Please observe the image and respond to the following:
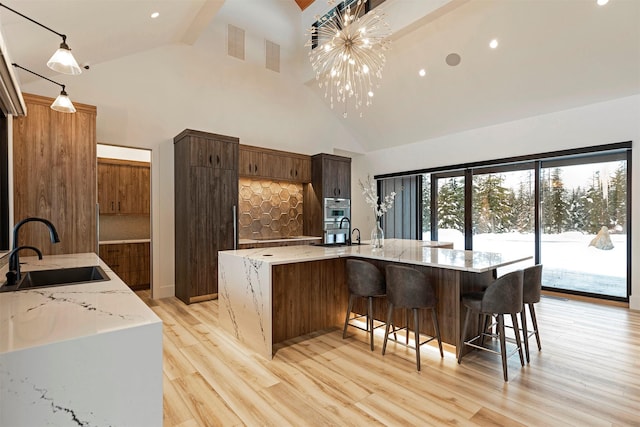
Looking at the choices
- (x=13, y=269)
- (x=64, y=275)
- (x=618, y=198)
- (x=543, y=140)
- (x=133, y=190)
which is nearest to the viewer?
(x=13, y=269)

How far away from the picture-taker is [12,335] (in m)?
1.05

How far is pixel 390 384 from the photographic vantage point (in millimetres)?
2434

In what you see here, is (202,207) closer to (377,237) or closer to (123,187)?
(123,187)

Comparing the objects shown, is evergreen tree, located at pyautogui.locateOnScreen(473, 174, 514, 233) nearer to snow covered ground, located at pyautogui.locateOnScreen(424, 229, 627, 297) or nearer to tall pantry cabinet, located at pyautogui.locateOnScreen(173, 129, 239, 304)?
snow covered ground, located at pyautogui.locateOnScreen(424, 229, 627, 297)

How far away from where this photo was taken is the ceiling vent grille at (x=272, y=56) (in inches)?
240

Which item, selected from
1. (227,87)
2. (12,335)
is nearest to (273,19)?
(227,87)

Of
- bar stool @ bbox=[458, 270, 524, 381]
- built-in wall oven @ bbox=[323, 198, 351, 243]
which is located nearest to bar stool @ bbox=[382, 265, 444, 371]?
bar stool @ bbox=[458, 270, 524, 381]

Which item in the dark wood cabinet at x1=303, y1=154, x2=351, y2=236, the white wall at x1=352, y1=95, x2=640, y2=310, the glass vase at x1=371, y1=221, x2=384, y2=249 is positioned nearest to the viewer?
the glass vase at x1=371, y1=221, x2=384, y2=249

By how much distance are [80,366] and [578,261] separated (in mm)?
6181

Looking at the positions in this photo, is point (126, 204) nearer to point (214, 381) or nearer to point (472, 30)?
point (214, 381)

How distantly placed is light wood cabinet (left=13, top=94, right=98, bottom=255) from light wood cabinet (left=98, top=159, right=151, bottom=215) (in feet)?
6.92

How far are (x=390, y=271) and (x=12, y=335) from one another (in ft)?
8.08

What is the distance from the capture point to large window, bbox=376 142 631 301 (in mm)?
4625

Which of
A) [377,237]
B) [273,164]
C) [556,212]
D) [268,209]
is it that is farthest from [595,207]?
[268,209]
